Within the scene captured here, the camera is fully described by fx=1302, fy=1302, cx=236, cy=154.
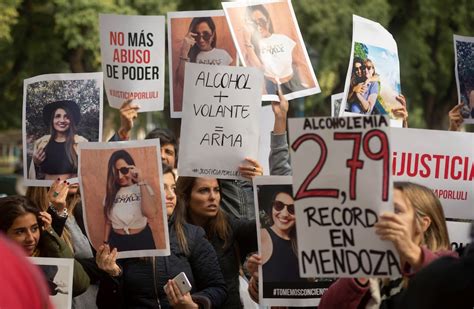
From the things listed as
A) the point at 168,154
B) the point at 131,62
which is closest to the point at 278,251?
the point at 168,154

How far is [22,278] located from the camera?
245cm

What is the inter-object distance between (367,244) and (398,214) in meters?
0.16

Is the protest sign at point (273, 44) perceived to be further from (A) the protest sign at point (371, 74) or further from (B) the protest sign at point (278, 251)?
(B) the protest sign at point (278, 251)

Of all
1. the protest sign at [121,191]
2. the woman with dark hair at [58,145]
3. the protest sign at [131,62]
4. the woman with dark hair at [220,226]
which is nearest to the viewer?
the protest sign at [121,191]

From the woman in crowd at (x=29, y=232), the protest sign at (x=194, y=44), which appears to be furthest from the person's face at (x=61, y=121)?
the woman in crowd at (x=29, y=232)

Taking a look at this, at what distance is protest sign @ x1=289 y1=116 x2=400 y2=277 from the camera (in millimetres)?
4262

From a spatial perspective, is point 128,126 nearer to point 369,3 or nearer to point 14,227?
point 14,227

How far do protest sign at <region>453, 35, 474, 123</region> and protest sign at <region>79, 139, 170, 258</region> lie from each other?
231 cm

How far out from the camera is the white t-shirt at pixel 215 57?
7.63 meters

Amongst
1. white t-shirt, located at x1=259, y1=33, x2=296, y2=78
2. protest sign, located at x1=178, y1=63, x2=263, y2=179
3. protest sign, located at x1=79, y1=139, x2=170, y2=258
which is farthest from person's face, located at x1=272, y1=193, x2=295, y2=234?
white t-shirt, located at x1=259, y1=33, x2=296, y2=78

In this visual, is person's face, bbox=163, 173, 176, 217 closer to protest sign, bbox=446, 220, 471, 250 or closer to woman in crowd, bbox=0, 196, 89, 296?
woman in crowd, bbox=0, 196, 89, 296

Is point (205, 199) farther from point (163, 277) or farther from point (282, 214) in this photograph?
point (282, 214)

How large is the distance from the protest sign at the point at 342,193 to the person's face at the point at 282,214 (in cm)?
139

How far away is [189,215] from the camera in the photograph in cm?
663
